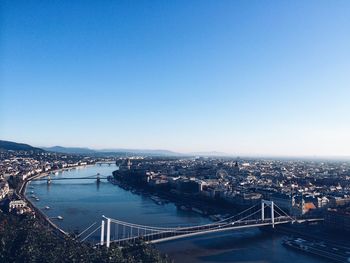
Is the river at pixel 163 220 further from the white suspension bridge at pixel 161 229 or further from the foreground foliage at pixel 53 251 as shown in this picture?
the foreground foliage at pixel 53 251

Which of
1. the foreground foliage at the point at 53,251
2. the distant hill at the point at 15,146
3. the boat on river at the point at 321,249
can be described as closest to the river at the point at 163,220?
the boat on river at the point at 321,249

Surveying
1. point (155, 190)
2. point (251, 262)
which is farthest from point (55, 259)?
point (155, 190)

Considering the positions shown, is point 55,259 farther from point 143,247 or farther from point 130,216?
point 130,216

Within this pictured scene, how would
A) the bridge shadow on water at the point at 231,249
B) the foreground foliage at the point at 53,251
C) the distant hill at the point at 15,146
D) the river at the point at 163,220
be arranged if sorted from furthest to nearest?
the distant hill at the point at 15,146
the river at the point at 163,220
the bridge shadow on water at the point at 231,249
the foreground foliage at the point at 53,251

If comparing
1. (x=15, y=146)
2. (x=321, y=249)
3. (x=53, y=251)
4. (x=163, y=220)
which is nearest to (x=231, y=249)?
(x=321, y=249)

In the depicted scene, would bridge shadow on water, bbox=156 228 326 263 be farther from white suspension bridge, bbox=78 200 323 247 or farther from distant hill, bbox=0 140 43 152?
distant hill, bbox=0 140 43 152

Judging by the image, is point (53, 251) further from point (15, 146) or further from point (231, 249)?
point (15, 146)
